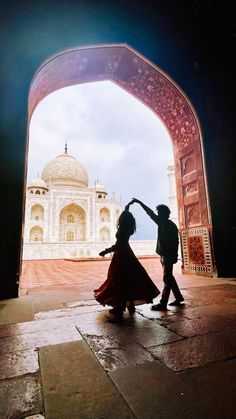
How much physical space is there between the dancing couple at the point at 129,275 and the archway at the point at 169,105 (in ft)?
8.73

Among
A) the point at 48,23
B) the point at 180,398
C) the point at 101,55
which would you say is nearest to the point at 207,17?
the point at 101,55

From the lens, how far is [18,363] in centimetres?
133

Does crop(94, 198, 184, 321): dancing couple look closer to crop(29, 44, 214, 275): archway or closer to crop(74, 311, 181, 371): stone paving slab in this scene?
crop(74, 311, 181, 371): stone paving slab

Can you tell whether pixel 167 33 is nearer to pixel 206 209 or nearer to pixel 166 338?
pixel 206 209

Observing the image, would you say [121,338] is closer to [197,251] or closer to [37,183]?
[197,251]

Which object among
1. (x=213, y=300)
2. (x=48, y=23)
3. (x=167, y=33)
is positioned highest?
(x=167, y=33)

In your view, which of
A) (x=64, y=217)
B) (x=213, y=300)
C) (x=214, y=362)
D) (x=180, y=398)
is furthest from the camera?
(x=64, y=217)

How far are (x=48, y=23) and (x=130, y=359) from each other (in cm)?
540

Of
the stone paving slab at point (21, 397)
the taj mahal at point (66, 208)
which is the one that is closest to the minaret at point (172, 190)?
the taj mahal at point (66, 208)

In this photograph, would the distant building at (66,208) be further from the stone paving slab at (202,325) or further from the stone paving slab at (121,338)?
the stone paving slab at (202,325)

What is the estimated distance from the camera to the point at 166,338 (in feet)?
5.37

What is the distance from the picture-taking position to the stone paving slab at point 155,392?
0.89m

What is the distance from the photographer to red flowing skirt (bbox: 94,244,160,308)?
217 cm

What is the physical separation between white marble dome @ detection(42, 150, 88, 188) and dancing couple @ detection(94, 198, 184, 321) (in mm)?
27890
